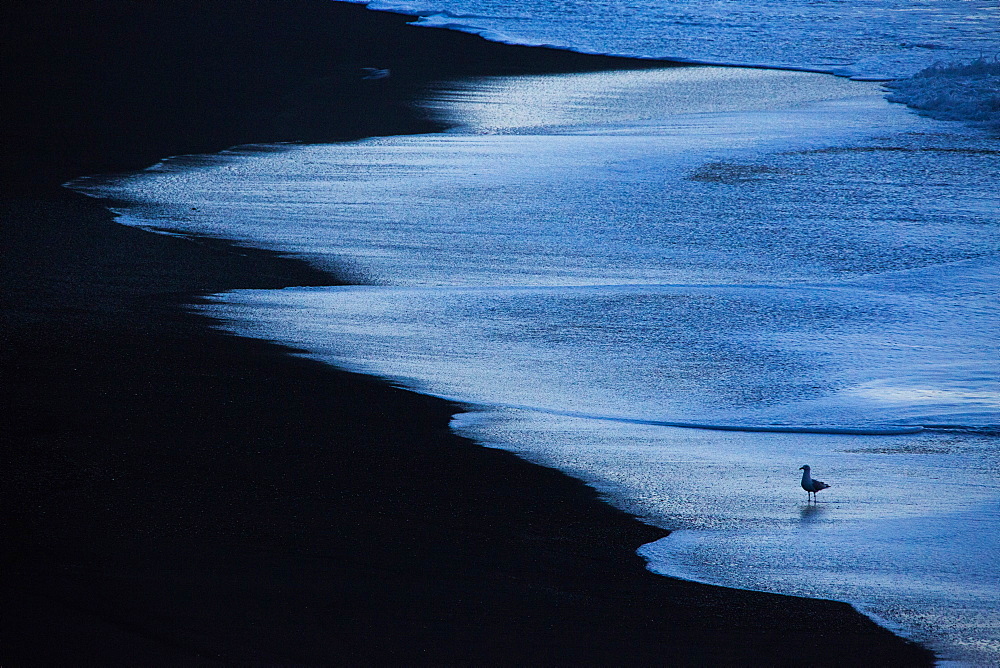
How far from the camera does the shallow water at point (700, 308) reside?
5098 millimetres

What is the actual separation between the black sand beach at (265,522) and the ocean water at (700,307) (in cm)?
26

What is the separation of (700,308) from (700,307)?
0.07ft

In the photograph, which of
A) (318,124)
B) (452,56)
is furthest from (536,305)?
(452,56)

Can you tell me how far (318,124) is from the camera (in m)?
13.6

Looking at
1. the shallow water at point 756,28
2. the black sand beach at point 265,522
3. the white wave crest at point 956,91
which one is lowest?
the black sand beach at point 265,522

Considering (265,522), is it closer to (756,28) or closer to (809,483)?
(809,483)

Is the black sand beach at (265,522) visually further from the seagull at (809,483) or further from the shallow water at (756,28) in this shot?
the shallow water at (756,28)

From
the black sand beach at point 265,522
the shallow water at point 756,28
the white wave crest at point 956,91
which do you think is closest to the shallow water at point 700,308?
the black sand beach at point 265,522

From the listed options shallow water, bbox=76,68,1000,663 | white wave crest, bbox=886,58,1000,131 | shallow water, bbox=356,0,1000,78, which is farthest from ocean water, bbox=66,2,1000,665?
shallow water, bbox=356,0,1000,78

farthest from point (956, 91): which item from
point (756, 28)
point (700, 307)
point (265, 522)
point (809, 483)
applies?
point (265, 522)

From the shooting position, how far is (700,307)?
791 cm

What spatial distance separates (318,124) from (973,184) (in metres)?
6.88

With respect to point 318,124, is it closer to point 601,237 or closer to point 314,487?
point 601,237

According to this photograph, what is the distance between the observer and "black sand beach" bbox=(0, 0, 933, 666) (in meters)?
4.18
